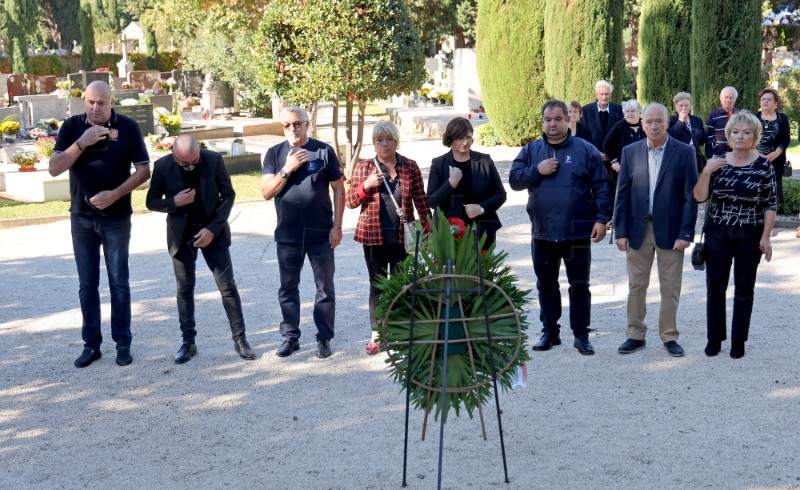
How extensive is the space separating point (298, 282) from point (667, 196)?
9.07 feet

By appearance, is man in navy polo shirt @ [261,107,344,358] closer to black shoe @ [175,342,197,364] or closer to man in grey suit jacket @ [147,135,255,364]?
man in grey suit jacket @ [147,135,255,364]

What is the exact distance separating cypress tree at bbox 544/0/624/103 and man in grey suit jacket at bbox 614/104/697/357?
1351 centimetres

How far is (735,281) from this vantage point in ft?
22.4

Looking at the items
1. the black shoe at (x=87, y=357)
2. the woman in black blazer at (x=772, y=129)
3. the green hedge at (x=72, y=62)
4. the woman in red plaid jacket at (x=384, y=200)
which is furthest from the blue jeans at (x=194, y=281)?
the green hedge at (x=72, y=62)

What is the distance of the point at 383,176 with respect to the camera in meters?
6.95

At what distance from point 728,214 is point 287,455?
11.6ft

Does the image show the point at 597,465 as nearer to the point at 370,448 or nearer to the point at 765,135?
the point at 370,448

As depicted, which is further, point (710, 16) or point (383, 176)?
point (710, 16)

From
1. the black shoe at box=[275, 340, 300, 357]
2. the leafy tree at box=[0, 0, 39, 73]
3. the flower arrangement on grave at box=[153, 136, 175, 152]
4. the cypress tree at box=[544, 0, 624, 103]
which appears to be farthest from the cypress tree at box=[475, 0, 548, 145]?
the leafy tree at box=[0, 0, 39, 73]

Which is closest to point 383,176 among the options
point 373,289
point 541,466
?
point 373,289

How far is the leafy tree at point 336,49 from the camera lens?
14.3 metres

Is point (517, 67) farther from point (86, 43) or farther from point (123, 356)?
point (86, 43)

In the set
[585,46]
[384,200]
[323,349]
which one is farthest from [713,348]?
[585,46]

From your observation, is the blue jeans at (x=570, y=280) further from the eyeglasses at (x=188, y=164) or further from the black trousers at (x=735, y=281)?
the eyeglasses at (x=188, y=164)
